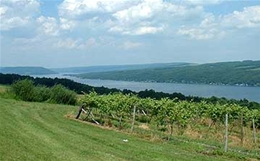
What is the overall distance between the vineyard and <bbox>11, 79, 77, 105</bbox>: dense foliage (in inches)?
583

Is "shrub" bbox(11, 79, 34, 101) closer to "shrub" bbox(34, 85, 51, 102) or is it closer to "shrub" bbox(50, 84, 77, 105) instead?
"shrub" bbox(34, 85, 51, 102)

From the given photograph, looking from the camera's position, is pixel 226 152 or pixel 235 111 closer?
pixel 226 152

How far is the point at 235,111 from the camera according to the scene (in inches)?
1459

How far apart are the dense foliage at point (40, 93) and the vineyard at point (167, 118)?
14.8 m

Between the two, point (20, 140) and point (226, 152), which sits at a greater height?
point (20, 140)

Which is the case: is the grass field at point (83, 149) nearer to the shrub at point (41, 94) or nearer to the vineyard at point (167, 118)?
the vineyard at point (167, 118)

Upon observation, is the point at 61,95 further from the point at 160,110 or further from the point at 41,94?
the point at 160,110

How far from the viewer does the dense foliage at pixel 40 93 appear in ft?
158

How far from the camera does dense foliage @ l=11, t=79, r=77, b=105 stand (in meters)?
48.2

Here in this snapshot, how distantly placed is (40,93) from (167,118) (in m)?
24.0

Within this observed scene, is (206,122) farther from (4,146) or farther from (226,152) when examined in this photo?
(4,146)

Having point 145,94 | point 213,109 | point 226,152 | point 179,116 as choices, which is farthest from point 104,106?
point 145,94

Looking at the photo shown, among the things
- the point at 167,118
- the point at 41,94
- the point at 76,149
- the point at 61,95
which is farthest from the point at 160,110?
the point at 61,95

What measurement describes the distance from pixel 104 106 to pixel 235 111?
12.5 meters
